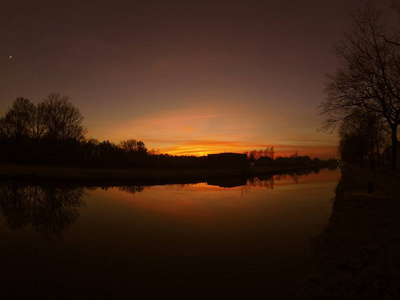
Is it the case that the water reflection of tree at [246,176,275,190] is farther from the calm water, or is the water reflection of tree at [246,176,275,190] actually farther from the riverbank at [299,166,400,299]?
the riverbank at [299,166,400,299]

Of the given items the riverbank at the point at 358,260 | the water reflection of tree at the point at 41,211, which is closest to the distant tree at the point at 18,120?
the water reflection of tree at the point at 41,211

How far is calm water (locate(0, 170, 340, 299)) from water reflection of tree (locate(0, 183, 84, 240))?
49mm

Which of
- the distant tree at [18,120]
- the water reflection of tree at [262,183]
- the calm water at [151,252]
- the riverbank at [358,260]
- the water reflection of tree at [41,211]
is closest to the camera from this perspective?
the riverbank at [358,260]

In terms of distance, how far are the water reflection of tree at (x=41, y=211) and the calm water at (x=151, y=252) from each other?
49 mm

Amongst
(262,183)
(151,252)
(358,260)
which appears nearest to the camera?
(358,260)

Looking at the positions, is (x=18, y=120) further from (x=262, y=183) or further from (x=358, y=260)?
(x=358, y=260)

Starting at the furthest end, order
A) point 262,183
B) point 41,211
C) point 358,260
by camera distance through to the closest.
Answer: point 262,183 → point 41,211 → point 358,260

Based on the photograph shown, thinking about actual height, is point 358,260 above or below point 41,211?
above

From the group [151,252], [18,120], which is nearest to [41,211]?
[151,252]

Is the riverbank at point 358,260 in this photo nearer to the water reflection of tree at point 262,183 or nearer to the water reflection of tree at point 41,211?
the water reflection of tree at point 41,211

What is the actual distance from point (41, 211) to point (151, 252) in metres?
9.99

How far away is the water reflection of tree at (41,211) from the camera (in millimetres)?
12488

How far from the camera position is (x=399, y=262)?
6.47 m

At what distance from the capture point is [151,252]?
959cm
